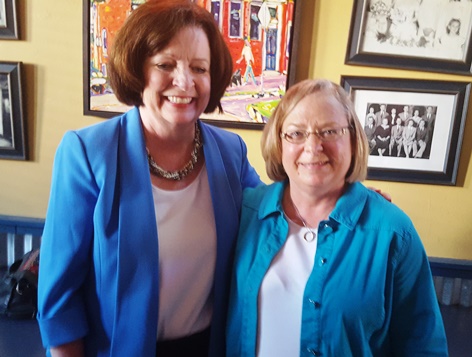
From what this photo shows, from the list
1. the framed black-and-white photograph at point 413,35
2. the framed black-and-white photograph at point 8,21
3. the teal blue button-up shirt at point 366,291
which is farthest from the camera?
the framed black-and-white photograph at point 8,21

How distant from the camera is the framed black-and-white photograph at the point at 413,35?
63.0 inches

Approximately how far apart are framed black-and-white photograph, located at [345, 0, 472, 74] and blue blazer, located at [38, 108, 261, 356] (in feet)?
3.76

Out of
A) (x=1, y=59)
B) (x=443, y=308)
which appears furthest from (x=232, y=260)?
(x=1, y=59)

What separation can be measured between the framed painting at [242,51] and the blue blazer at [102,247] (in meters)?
0.87

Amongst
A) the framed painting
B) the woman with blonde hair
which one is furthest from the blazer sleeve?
the framed painting

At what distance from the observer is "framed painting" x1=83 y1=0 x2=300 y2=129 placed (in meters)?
1.67

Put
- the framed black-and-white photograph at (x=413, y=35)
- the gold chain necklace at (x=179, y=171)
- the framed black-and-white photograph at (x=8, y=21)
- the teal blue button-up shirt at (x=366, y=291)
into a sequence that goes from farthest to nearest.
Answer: the framed black-and-white photograph at (x=8, y=21), the framed black-and-white photograph at (x=413, y=35), the gold chain necklace at (x=179, y=171), the teal blue button-up shirt at (x=366, y=291)

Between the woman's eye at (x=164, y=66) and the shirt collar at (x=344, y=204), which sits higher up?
the woman's eye at (x=164, y=66)

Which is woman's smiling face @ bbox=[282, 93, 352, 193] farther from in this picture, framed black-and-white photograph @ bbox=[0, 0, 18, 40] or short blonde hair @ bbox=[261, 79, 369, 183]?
framed black-and-white photograph @ bbox=[0, 0, 18, 40]

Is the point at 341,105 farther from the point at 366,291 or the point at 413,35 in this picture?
the point at 413,35

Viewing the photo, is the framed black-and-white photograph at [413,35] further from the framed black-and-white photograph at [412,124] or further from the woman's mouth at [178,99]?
the woman's mouth at [178,99]

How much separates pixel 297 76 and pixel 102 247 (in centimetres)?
118

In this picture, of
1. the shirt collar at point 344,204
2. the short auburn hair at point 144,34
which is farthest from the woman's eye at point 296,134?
the short auburn hair at point 144,34

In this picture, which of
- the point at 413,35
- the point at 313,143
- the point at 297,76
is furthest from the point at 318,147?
the point at 413,35
